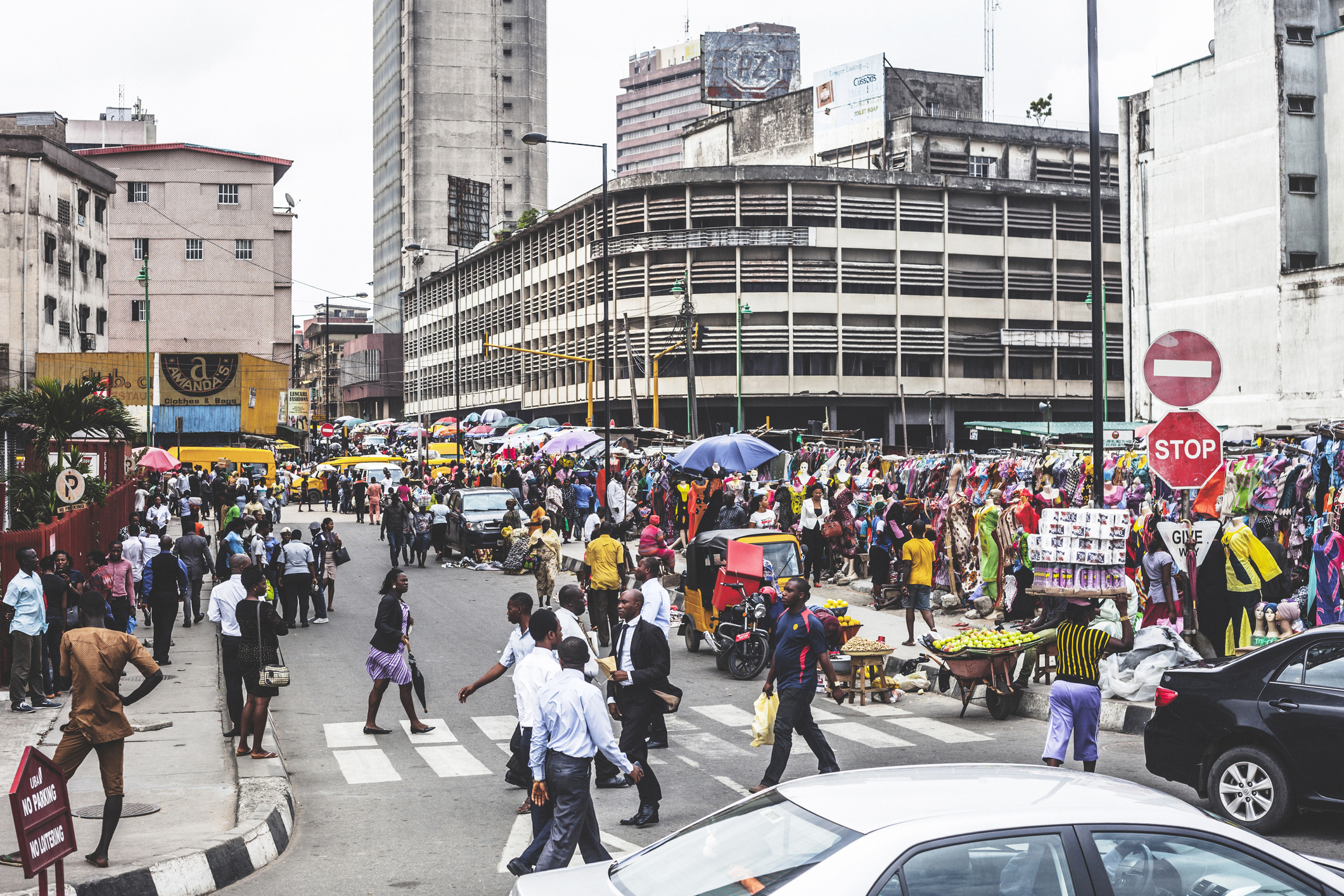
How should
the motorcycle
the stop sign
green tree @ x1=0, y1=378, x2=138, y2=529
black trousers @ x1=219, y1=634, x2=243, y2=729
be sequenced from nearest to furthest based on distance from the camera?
the stop sign, black trousers @ x1=219, y1=634, x2=243, y2=729, the motorcycle, green tree @ x1=0, y1=378, x2=138, y2=529

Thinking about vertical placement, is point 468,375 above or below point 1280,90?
below

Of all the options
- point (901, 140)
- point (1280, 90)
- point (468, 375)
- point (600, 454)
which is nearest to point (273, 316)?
point (468, 375)

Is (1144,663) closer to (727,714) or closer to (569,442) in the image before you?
(727,714)

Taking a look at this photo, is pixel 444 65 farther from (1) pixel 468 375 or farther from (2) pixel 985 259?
(2) pixel 985 259

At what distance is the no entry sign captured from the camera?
33.0ft

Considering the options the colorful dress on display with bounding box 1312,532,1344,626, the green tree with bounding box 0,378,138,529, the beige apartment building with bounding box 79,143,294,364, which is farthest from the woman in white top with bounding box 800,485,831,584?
the beige apartment building with bounding box 79,143,294,364

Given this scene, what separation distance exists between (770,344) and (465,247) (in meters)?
61.8

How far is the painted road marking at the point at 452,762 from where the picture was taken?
11.1 metres

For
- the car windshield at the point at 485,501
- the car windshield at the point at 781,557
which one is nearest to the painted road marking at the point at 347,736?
the car windshield at the point at 781,557

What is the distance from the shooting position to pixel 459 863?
8297 mm

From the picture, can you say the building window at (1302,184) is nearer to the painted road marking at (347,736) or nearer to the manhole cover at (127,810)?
the painted road marking at (347,736)

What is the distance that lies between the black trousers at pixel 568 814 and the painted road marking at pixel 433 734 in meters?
5.43

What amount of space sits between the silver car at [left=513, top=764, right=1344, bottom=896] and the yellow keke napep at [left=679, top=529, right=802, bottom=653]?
12.5 metres

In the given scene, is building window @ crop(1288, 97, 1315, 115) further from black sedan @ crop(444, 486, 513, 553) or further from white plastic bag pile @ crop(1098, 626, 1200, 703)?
white plastic bag pile @ crop(1098, 626, 1200, 703)
